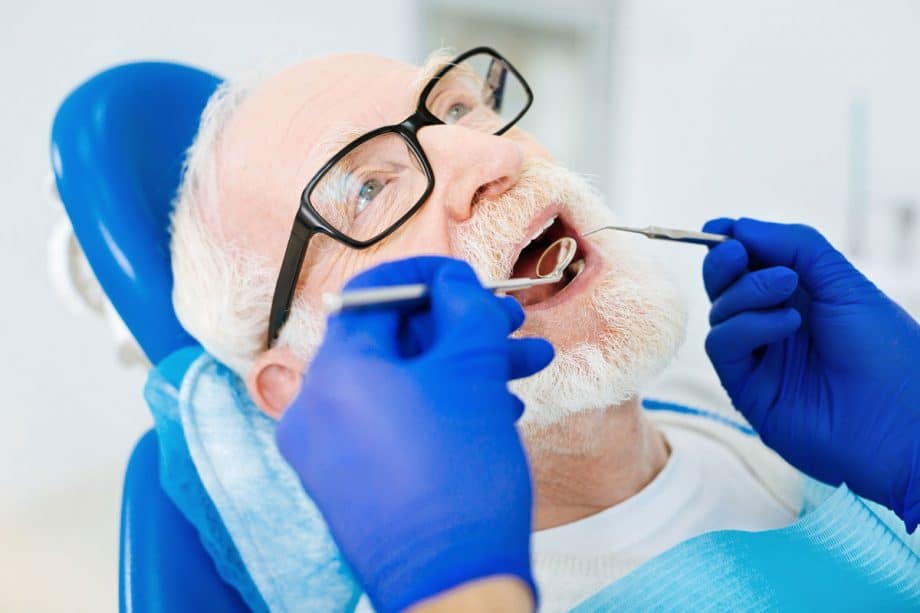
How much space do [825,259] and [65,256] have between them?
46.5 inches

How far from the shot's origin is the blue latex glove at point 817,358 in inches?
34.1

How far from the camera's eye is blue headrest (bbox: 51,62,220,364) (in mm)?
1031

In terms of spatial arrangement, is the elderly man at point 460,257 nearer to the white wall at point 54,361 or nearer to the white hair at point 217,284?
the white hair at point 217,284

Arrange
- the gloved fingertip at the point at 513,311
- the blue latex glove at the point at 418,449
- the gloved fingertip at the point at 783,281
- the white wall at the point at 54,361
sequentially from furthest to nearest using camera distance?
1. the white wall at the point at 54,361
2. the gloved fingertip at the point at 783,281
3. the gloved fingertip at the point at 513,311
4. the blue latex glove at the point at 418,449

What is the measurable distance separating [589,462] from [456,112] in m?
0.53

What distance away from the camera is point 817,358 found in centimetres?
98

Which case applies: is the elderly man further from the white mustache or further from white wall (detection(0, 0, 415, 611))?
white wall (detection(0, 0, 415, 611))

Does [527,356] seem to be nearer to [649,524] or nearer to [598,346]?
[598,346]

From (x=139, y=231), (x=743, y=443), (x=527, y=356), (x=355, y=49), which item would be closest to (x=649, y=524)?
(x=743, y=443)

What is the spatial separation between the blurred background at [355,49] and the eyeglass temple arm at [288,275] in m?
0.92

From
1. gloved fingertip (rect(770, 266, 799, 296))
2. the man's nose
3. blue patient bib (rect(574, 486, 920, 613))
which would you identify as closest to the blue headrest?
the man's nose

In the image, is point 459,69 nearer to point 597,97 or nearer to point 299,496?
point 299,496

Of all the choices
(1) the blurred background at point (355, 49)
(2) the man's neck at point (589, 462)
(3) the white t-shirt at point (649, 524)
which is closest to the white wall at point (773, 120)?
(1) the blurred background at point (355, 49)

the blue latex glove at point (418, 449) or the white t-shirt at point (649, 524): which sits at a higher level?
the blue latex glove at point (418, 449)
